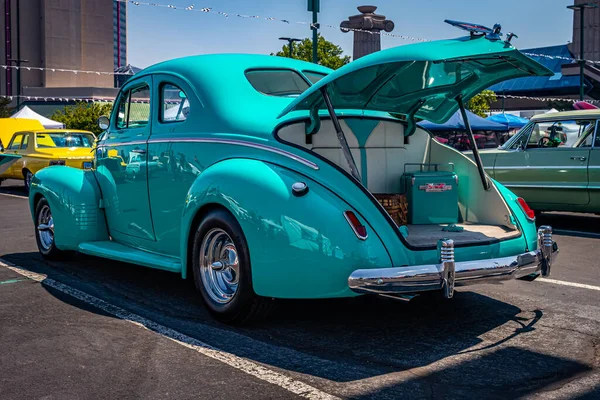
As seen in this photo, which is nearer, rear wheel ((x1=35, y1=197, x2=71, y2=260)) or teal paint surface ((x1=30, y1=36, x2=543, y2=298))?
teal paint surface ((x1=30, y1=36, x2=543, y2=298))

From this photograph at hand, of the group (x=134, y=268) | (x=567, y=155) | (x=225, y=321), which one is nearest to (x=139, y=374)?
(x=225, y=321)

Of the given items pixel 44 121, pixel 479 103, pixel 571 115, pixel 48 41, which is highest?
pixel 48 41

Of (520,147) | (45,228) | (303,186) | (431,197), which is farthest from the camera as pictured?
(520,147)

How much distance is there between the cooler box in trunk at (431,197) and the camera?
18.1 feet

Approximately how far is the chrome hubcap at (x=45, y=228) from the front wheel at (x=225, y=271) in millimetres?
2805

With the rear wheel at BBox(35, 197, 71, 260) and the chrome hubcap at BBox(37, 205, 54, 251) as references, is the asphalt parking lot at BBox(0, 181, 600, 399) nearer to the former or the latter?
the rear wheel at BBox(35, 197, 71, 260)

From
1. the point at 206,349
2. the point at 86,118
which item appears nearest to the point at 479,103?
the point at 86,118

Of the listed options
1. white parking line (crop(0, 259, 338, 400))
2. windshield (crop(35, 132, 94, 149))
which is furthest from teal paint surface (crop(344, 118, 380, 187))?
windshield (crop(35, 132, 94, 149))

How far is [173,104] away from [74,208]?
4.90 feet

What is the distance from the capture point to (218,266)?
5.00 meters

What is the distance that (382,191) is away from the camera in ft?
18.8

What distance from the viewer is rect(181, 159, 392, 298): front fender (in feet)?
14.3

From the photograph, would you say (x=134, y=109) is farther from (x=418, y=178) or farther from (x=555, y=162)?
(x=555, y=162)

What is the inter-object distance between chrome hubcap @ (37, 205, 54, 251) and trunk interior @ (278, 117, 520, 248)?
3401mm
